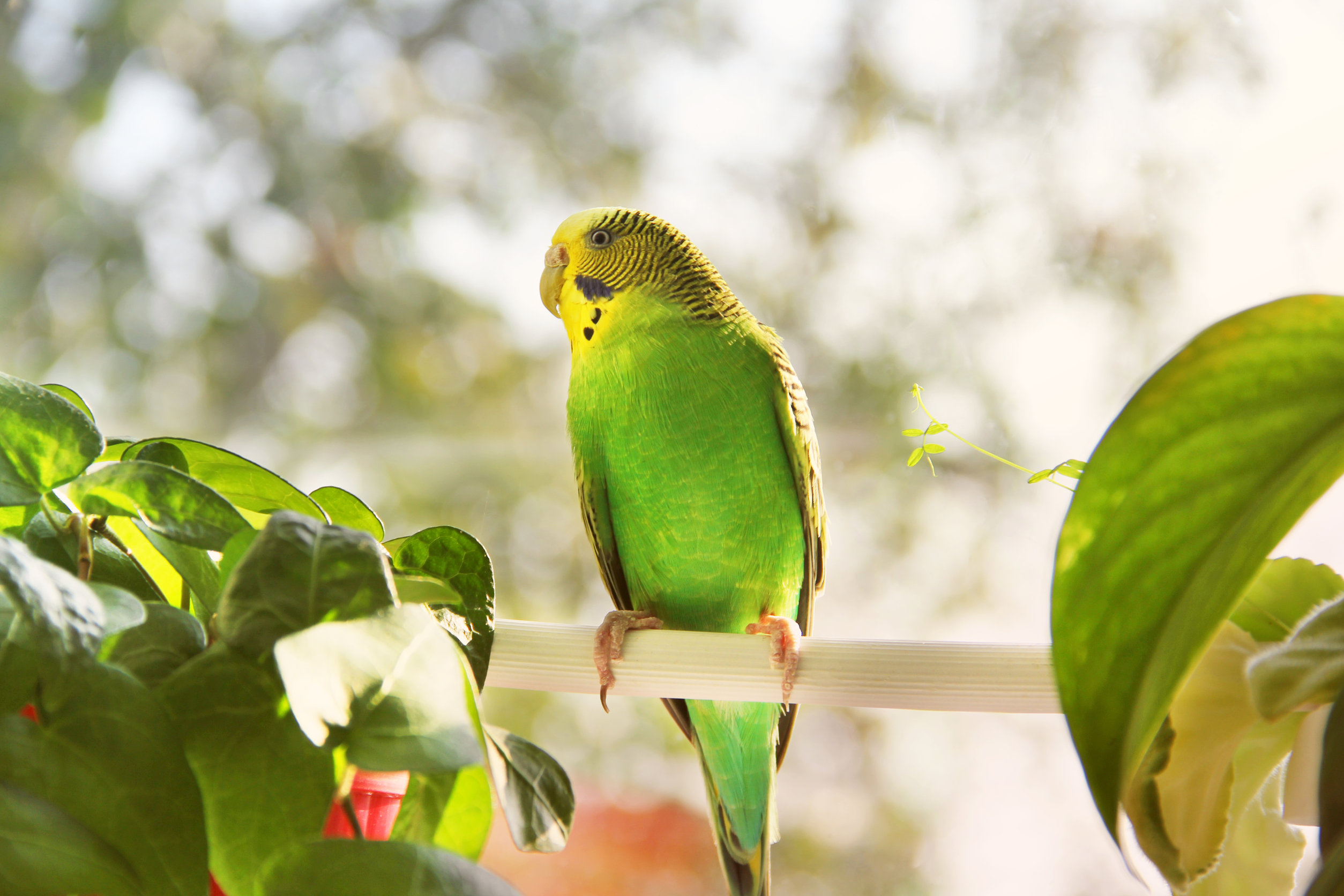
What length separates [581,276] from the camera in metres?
1.01

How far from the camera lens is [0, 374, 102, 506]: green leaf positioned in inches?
11.2

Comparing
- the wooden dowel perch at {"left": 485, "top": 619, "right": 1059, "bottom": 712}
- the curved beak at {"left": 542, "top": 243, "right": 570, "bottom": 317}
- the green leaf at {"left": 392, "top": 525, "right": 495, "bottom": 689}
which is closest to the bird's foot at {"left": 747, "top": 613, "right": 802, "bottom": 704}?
the wooden dowel perch at {"left": 485, "top": 619, "right": 1059, "bottom": 712}

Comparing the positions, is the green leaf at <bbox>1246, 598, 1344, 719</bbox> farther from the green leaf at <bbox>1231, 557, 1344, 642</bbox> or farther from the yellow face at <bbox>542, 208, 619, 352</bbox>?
the yellow face at <bbox>542, 208, 619, 352</bbox>

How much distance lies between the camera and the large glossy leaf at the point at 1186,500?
26 centimetres

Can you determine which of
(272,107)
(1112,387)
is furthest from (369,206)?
(1112,387)

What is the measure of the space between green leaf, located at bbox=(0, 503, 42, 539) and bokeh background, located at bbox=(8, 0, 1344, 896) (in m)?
1.65

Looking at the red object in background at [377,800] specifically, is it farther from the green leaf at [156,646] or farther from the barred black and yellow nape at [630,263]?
the barred black and yellow nape at [630,263]

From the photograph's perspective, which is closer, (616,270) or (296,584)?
(296,584)

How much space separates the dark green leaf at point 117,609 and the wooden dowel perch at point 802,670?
0.90 feet

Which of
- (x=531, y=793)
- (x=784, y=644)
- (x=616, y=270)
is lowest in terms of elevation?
(x=784, y=644)

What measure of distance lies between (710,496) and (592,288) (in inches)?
10.9

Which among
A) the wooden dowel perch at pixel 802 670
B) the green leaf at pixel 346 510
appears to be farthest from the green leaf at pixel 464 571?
the wooden dowel perch at pixel 802 670

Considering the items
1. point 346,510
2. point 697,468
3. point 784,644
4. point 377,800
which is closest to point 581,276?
point 697,468

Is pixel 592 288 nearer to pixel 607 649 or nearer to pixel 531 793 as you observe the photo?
pixel 607 649
